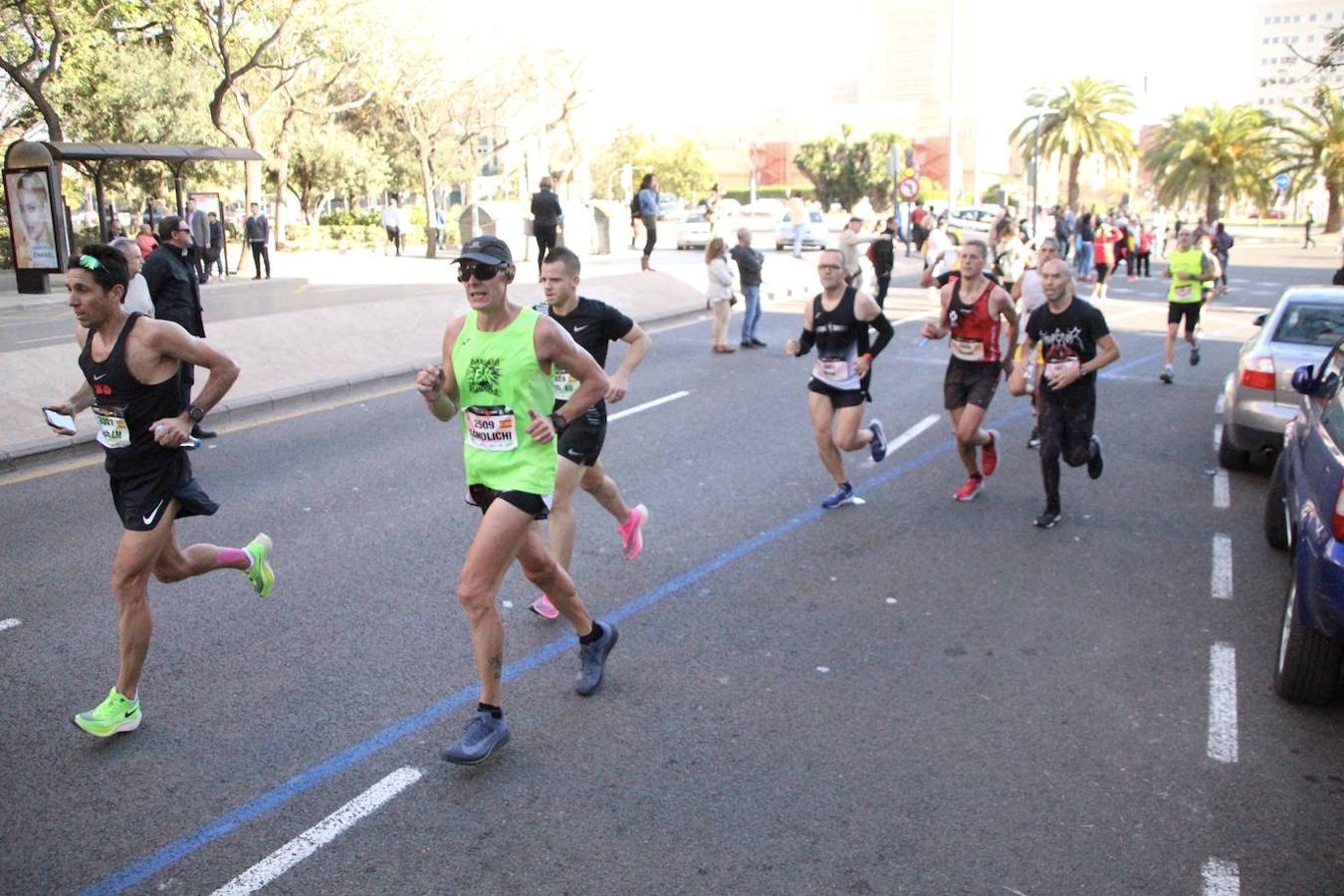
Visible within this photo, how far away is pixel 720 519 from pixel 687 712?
2.91 meters

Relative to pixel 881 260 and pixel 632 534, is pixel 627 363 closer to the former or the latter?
pixel 632 534

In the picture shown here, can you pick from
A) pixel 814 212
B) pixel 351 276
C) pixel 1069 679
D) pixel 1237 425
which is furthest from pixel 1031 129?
pixel 1069 679

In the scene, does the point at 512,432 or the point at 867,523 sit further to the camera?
the point at 867,523

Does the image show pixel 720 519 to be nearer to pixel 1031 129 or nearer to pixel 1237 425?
pixel 1237 425

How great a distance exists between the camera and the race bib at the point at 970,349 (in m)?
7.83

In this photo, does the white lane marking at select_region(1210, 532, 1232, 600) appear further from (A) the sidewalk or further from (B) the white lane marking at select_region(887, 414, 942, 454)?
(A) the sidewalk

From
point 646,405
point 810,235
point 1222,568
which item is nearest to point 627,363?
point 1222,568

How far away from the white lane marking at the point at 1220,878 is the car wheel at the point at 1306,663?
1.35 m

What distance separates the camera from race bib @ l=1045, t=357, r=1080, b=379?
7191 mm

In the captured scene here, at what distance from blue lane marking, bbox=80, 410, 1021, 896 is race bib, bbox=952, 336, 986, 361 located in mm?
2152

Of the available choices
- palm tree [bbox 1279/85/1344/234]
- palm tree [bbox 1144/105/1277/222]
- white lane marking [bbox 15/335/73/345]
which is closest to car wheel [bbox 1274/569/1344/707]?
white lane marking [bbox 15/335/73/345]

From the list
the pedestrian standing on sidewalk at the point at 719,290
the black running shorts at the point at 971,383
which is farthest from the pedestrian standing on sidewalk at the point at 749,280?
the black running shorts at the point at 971,383

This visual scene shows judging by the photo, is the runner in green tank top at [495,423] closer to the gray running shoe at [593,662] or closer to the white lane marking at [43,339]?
the gray running shoe at [593,662]

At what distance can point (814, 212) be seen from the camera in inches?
1569
